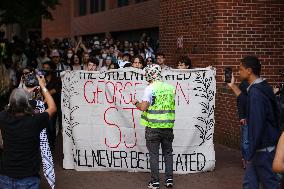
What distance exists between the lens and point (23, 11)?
1488 centimetres

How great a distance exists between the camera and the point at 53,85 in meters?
10.9

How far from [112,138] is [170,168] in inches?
59.2

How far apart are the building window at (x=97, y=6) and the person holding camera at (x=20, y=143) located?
34.5 meters

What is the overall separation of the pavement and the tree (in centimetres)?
581

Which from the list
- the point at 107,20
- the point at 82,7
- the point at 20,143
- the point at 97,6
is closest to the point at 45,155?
the point at 20,143

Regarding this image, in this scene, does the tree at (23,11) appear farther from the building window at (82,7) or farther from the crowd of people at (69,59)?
the building window at (82,7)

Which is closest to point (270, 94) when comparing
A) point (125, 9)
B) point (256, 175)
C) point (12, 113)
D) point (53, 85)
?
point (256, 175)

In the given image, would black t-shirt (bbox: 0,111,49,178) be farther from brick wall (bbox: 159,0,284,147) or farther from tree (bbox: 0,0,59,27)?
tree (bbox: 0,0,59,27)

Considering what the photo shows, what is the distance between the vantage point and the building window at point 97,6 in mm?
40156

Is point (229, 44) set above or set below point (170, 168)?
above

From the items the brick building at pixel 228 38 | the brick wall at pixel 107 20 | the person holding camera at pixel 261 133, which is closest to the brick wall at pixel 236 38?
the brick building at pixel 228 38

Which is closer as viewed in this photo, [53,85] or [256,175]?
[256,175]

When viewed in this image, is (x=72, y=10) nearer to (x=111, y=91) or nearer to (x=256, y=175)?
(x=111, y=91)

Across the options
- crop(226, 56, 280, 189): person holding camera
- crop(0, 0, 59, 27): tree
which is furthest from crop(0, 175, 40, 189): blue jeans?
crop(0, 0, 59, 27): tree
